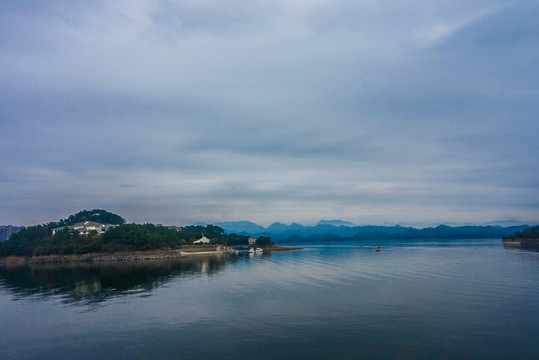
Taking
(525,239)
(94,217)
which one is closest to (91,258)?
(94,217)

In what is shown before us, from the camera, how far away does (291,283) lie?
40812 mm

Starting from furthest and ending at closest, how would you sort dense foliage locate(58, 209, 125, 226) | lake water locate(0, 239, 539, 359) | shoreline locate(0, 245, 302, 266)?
dense foliage locate(58, 209, 125, 226), shoreline locate(0, 245, 302, 266), lake water locate(0, 239, 539, 359)

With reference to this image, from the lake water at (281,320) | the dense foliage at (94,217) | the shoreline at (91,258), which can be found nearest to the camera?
the lake water at (281,320)

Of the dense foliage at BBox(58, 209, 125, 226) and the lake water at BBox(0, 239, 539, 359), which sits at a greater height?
the dense foliage at BBox(58, 209, 125, 226)

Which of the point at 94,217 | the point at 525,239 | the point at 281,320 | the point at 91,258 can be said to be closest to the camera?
the point at 281,320

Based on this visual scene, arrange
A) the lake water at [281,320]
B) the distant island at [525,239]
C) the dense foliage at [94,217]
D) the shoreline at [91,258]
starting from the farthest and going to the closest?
the dense foliage at [94,217], the distant island at [525,239], the shoreline at [91,258], the lake water at [281,320]

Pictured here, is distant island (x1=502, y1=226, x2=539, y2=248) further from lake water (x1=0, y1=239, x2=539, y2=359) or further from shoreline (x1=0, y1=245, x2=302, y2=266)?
shoreline (x1=0, y1=245, x2=302, y2=266)

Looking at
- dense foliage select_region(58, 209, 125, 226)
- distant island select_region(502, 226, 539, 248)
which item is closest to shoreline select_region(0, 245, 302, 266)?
dense foliage select_region(58, 209, 125, 226)

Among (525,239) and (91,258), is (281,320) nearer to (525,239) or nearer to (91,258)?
(91,258)

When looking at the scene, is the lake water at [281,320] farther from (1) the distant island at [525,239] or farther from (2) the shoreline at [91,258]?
(1) the distant island at [525,239]

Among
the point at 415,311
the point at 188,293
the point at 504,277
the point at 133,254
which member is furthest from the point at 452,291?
the point at 133,254

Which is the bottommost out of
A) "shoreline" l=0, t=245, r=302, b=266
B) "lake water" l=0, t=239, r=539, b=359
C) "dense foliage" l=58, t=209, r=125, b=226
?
"shoreline" l=0, t=245, r=302, b=266

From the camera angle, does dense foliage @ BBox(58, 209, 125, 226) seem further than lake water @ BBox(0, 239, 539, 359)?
Yes

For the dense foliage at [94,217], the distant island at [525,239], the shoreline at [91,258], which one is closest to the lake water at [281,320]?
the shoreline at [91,258]
